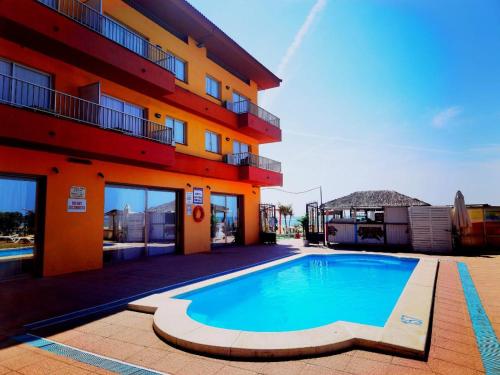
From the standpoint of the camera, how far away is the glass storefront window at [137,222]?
11.4 meters

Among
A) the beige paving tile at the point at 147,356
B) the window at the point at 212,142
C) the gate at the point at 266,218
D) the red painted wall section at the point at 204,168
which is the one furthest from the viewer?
the gate at the point at 266,218

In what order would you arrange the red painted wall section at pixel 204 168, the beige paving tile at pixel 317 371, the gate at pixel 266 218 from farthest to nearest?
the gate at pixel 266 218 → the red painted wall section at pixel 204 168 → the beige paving tile at pixel 317 371

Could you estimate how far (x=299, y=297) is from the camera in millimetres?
7992

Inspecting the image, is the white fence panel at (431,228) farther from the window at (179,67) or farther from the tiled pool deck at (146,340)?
the window at (179,67)

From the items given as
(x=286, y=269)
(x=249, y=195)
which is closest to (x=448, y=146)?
(x=249, y=195)

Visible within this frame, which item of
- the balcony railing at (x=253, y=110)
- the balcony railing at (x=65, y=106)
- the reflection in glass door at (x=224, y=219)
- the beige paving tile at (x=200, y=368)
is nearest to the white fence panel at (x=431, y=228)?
the reflection in glass door at (x=224, y=219)

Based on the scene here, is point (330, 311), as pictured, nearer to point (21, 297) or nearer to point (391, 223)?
point (21, 297)

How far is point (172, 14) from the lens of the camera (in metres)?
13.7

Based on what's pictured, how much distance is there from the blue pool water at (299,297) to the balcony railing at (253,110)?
1037 centimetres

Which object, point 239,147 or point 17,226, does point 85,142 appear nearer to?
point 17,226

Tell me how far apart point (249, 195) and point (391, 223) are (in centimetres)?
859

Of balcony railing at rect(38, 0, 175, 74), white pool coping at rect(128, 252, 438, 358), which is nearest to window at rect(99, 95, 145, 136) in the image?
balcony railing at rect(38, 0, 175, 74)

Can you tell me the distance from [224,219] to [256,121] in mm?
6259

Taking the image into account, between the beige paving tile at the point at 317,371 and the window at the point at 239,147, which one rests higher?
the window at the point at 239,147
